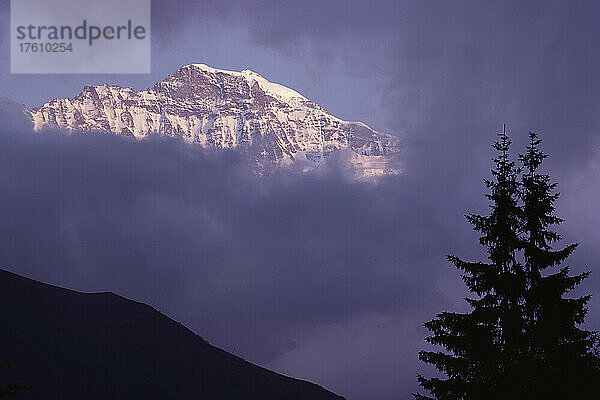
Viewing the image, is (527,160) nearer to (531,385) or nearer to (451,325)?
(451,325)

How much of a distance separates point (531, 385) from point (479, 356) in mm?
2486

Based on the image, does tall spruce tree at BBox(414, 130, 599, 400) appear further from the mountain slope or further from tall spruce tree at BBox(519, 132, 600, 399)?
the mountain slope

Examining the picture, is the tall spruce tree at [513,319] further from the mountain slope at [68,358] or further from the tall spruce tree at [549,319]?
the mountain slope at [68,358]

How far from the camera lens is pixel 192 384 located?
195125mm

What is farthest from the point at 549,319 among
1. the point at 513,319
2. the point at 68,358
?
the point at 68,358

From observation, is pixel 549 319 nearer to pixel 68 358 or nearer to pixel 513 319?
pixel 513 319

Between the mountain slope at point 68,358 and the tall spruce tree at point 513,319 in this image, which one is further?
the mountain slope at point 68,358

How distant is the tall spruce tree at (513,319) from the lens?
22.9 meters

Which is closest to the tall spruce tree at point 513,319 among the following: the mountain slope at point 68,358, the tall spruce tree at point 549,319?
the tall spruce tree at point 549,319

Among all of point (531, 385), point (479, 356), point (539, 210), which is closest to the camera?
point (531, 385)

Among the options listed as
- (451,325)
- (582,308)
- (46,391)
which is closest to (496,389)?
(451,325)

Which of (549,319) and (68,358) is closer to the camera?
(549,319)

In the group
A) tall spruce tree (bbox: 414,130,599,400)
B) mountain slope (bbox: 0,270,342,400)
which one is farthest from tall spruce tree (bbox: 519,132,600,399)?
mountain slope (bbox: 0,270,342,400)

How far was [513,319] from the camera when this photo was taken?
79.3ft
